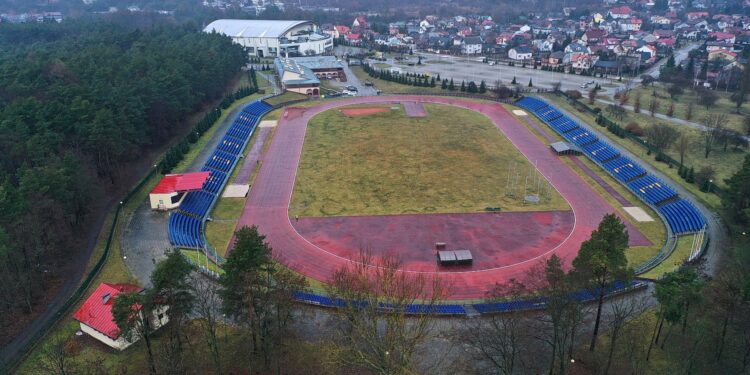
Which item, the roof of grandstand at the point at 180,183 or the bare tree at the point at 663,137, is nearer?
the roof of grandstand at the point at 180,183

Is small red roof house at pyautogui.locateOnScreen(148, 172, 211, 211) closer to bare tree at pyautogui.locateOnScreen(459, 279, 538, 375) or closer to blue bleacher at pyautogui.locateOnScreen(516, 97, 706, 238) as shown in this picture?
bare tree at pyautogui.locateOnScreen(459, 279, 538, 375)

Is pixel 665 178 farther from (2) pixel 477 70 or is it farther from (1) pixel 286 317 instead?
(2) pixel 477 70

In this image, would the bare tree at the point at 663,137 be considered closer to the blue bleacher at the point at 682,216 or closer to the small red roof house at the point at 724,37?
the blue bleacher at the point at 682,216

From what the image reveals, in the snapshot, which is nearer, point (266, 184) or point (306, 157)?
point (266, 184)

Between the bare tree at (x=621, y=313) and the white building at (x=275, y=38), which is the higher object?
the white building at (x=275, y=38)

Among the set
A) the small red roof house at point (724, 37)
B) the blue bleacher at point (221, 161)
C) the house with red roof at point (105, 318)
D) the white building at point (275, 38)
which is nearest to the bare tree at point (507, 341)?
Result: the house with red roof at point (105, 318)

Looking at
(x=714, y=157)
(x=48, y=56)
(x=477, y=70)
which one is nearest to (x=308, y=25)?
(x=477, y=70)
